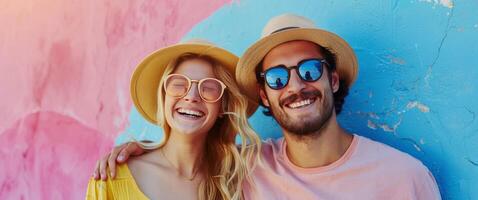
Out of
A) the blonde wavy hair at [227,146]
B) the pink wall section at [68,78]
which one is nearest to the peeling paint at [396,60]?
the blonde wavy hair at [227,146]

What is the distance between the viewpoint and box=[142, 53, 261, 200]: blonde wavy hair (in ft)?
7.98

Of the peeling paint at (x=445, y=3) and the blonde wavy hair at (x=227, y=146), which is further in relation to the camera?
the blonde wavy hair at (x=227, y=146)

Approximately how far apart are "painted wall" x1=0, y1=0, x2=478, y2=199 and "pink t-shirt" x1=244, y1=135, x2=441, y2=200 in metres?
0.17

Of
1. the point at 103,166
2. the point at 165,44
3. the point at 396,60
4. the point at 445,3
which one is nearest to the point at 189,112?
the point at 103,166

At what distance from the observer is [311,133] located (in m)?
2.29

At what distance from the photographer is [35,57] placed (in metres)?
3.89

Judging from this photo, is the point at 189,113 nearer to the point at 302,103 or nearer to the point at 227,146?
the point at 227,146

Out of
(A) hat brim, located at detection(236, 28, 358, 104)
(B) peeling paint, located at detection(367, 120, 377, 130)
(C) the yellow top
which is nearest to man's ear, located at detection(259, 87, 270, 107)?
(A) hat brim, located at detection(236, 28, 358, 104)

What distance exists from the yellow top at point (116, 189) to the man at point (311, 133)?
5cm

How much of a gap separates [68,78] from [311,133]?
2032 millimetres

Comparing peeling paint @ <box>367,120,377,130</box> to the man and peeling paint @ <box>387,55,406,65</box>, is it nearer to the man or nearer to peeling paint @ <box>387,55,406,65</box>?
the man

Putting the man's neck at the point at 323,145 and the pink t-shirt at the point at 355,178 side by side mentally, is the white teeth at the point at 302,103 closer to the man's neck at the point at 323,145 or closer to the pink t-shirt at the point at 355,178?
the man's neck at the point at 323,145

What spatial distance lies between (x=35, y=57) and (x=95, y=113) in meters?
0.75

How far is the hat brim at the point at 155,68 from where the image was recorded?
2.42 metres
